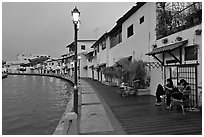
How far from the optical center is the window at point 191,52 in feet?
24.3

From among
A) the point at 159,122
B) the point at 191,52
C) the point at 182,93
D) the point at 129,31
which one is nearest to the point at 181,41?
the point at 191,52

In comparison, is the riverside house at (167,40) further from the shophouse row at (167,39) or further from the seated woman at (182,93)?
the seated woman at (182,93)

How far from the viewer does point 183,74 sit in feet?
27.6

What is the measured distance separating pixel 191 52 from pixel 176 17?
2396mm

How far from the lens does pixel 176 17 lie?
368 inches

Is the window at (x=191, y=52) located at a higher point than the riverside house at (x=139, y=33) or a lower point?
lower

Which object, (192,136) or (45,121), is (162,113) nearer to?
(192,136)

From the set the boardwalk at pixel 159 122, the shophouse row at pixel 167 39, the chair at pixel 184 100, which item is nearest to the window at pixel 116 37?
the shophouse row at pixel 167 39

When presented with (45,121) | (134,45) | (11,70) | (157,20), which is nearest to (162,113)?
(45,121)

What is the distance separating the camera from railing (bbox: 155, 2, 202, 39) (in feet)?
25.2

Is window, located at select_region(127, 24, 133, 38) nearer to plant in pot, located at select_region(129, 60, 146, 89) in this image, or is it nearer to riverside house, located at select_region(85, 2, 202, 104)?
riverside house, located at select_region(85, 2, 202, 104)

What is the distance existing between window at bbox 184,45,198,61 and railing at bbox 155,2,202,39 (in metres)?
0.92

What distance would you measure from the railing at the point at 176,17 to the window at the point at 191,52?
0.92m

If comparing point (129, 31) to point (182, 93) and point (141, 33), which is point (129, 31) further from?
point (182, 93)
